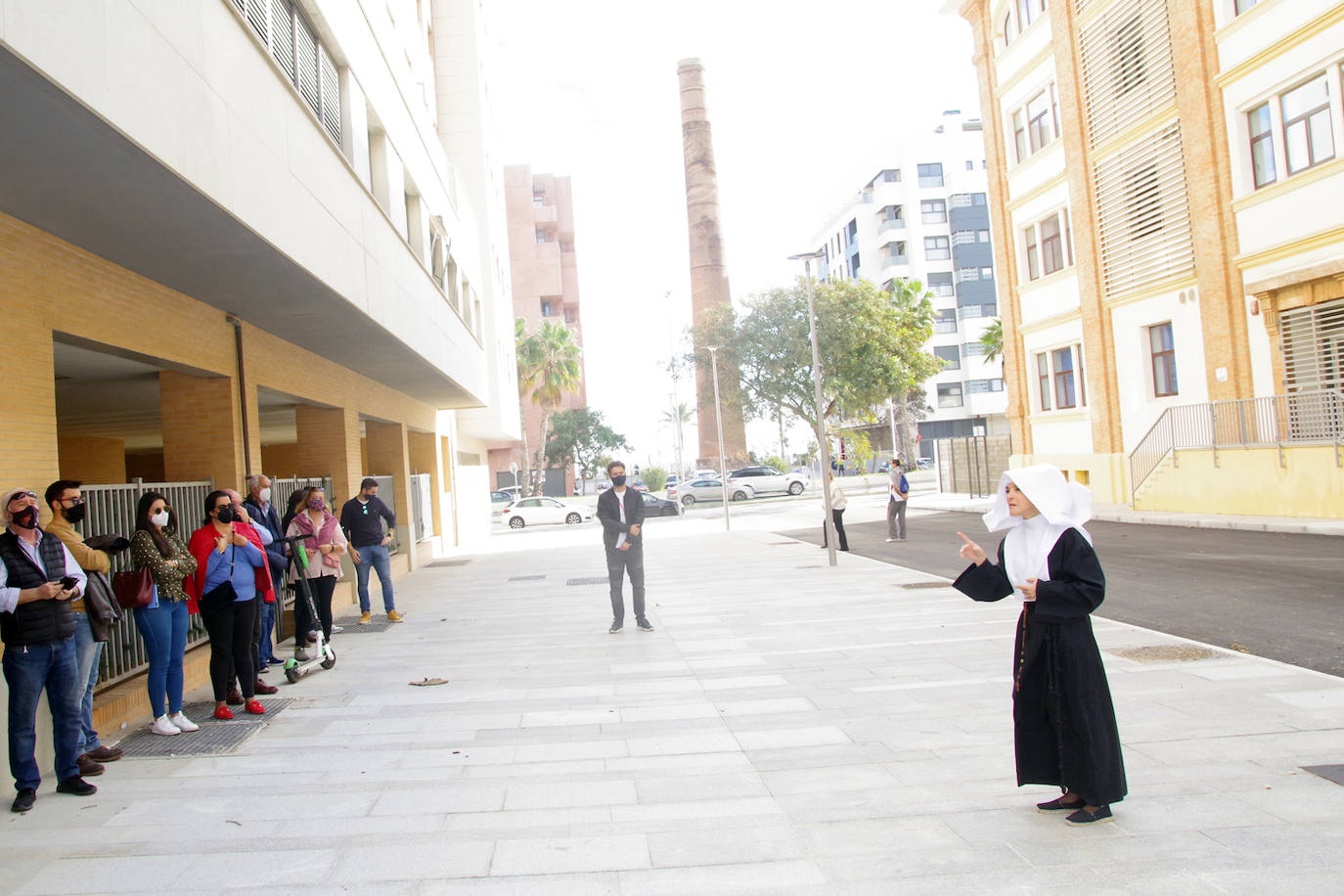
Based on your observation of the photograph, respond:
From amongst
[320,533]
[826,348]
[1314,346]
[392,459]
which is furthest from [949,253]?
[320,533]

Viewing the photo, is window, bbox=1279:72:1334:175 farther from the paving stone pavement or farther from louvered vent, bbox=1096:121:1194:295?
the paving stone pavement

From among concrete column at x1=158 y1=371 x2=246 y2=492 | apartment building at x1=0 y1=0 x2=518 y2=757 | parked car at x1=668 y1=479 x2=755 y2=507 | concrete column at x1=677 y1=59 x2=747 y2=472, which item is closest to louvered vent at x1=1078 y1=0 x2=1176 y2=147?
apartment building at x1=0 y1=0 x2=518 y2=757

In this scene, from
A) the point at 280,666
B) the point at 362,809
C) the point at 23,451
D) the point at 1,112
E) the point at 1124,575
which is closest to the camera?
the point at 1,112

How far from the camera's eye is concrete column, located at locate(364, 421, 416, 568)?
2009 centimetres

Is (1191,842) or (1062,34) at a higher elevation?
(1062,34)

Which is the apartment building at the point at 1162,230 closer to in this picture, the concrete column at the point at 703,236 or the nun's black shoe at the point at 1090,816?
the nun's black shoe at the point at 1090,816

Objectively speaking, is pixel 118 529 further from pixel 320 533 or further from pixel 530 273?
pixel 530 273

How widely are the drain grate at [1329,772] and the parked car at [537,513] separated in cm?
3783

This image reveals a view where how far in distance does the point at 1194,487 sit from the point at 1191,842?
20578 millimetres

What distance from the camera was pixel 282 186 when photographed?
8.10 metres

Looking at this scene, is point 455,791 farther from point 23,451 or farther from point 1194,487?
point 1194,487

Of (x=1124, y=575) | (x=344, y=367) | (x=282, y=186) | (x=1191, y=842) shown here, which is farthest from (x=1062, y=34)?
(x=1191, y=842)

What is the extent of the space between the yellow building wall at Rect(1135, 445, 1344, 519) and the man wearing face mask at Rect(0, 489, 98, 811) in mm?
20359

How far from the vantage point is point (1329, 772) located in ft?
16.2
